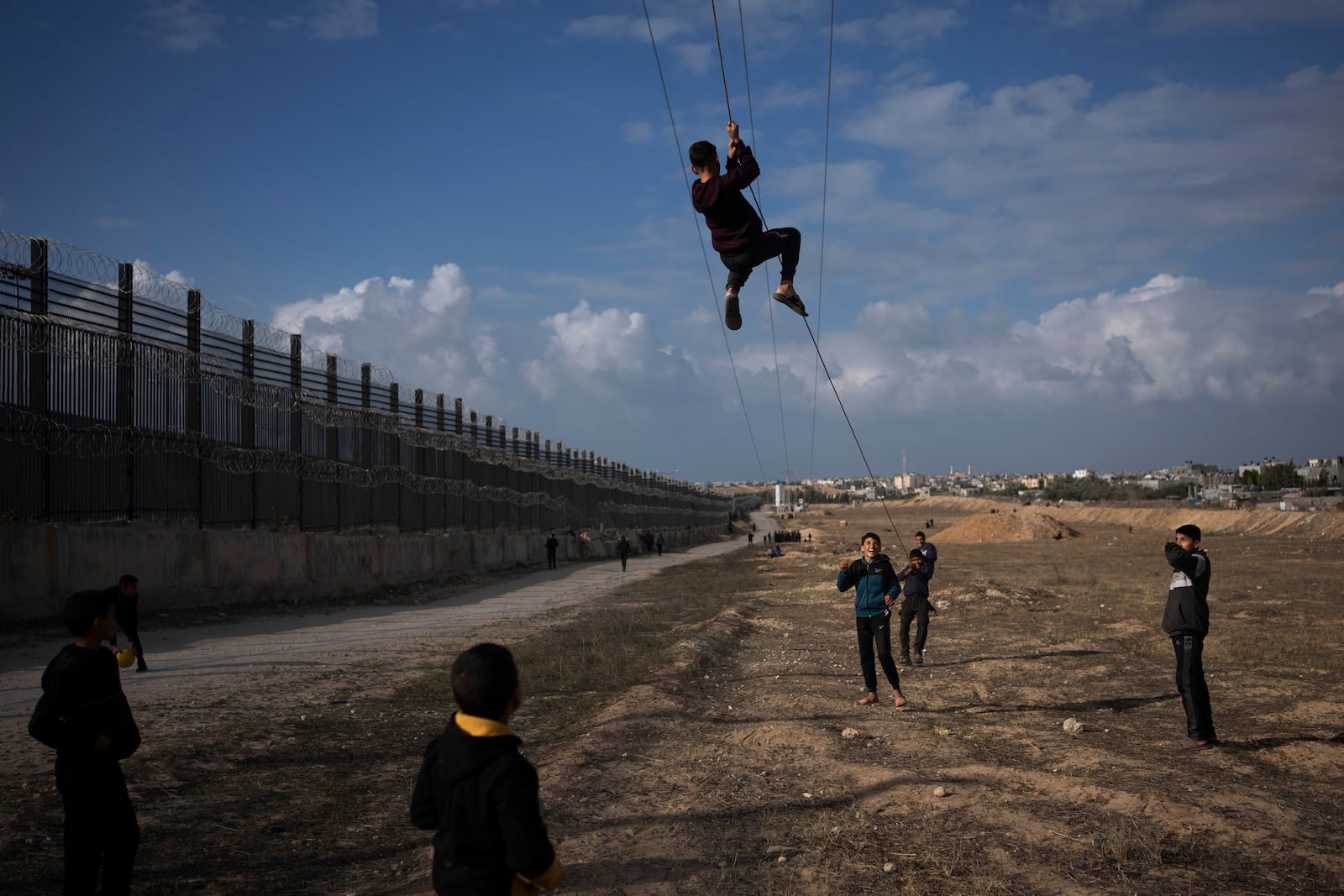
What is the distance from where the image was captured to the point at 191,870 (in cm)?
596

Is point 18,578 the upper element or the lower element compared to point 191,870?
upper

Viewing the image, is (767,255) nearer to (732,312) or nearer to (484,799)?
(732,312)

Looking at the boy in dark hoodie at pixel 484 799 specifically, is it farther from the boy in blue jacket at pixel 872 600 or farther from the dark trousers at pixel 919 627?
the dark trousers at pixel 919 627

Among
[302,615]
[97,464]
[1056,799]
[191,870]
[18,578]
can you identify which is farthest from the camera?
[302,615]

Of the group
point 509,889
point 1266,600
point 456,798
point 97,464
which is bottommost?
point 1266,600

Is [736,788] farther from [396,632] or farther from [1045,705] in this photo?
[396,632]

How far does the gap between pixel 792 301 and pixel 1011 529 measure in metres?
61.2

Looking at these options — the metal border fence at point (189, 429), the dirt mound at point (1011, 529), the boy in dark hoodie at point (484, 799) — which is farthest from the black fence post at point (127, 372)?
the dirt mound at point (1011, 529)

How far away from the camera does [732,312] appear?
858cm

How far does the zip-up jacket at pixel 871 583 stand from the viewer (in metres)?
11.0

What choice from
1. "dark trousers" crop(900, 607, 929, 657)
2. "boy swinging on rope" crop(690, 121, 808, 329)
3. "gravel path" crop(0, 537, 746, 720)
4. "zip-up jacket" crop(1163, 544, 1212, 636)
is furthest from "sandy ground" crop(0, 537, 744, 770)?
"zip-up jacket" crop(1163, 544, 1212, 636)

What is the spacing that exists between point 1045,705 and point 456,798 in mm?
10017

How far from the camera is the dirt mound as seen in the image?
210 feet

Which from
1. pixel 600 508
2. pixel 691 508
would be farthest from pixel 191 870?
pixel 691 508
